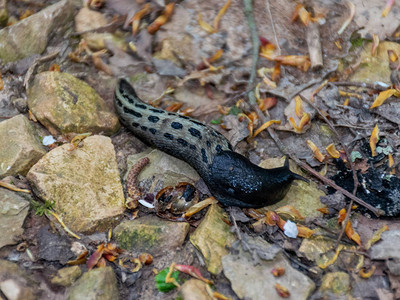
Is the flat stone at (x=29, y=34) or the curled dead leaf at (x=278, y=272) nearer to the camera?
the curled dead leaf at (x=278, y=272)

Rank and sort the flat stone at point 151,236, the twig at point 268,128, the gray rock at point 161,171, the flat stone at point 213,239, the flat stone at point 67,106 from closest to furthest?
the flat stone at point 213,239 → the flat stone at point 151,236 → the twig at point 268,128 → the gray rock at point 161,171 → the flat stone at point 67,106

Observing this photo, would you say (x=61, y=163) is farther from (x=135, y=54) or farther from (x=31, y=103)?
(x=135, y=54)

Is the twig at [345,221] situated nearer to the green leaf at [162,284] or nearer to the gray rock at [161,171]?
the green leaf at [162,284]

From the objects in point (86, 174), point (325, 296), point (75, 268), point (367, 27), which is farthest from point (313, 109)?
point (75, 268)

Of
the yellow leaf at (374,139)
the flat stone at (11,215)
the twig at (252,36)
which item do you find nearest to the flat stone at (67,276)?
the flat stone at (11,215)

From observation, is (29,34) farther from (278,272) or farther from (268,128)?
(278,272)

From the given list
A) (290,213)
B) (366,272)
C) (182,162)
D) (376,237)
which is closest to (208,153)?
(182,162)
